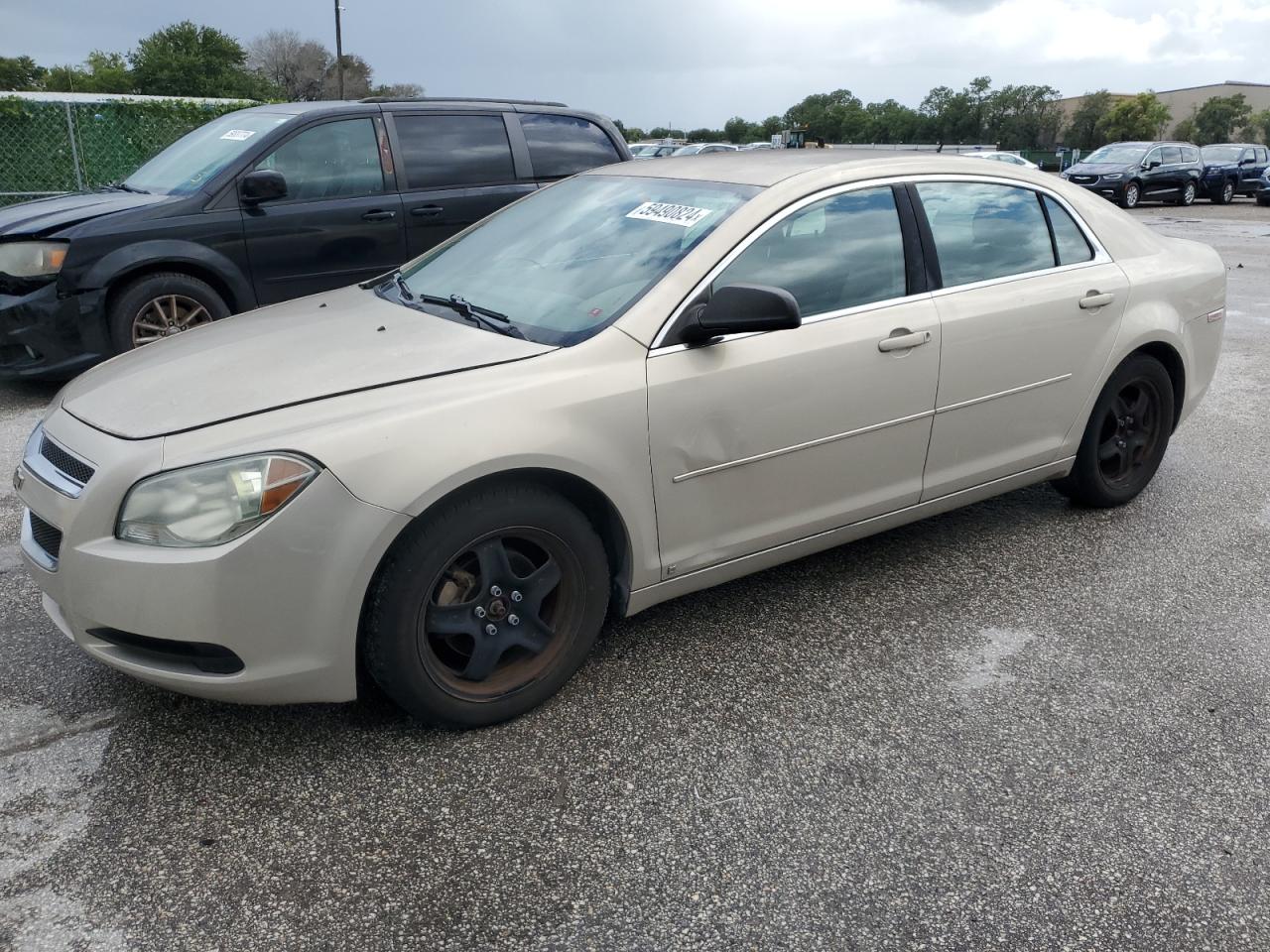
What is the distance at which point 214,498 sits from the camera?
2469mm

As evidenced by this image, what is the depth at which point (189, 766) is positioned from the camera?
2727 mm

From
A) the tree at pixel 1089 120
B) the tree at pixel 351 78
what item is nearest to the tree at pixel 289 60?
the tree at pixel 351 78

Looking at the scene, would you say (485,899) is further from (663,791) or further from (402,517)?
(402,517)

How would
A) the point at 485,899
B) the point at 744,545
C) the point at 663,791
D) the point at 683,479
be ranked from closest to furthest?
the point at 485,899 → the point at 663,791 → the point at 683,479 → the point at 744,545

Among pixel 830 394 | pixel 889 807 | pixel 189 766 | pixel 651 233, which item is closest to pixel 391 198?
pixel 651 233

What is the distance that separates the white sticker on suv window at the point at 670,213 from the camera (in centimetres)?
336

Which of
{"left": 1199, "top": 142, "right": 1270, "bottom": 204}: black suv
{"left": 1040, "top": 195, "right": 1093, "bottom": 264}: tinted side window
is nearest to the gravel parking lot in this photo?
{"left": 1040, "top": 195, "right": 1093, "bottom": 264}: tinted side window

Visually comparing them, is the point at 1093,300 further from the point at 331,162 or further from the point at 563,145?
the point at 331,162

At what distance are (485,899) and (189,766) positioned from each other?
0.97m

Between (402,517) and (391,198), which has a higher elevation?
(391,198)

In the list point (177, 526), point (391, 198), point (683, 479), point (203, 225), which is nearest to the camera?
point (177, 526)

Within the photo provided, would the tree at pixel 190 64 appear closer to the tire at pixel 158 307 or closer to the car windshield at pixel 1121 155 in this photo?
the car windshield at pixel 1121 155

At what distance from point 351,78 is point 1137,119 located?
2168 inches

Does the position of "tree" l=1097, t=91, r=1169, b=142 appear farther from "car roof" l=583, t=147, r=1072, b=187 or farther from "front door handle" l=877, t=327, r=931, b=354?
"front door handle" l=877, t=327, r=931, b=354
